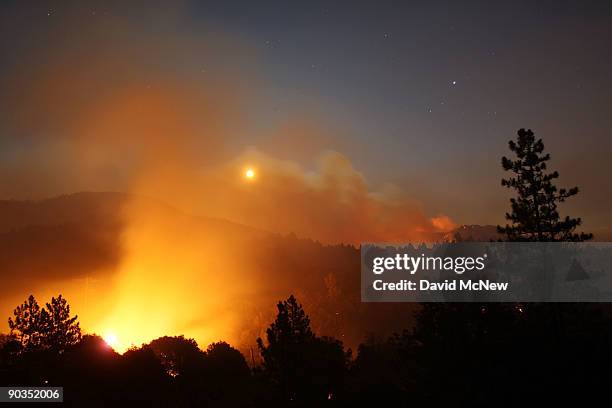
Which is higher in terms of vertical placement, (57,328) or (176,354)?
(57,328)

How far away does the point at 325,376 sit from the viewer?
115ft

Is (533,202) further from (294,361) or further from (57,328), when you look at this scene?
(57,328)

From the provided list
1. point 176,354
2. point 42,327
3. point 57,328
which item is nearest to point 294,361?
point 57,328

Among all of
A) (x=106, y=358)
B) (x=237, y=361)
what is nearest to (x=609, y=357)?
(x=106, y=358)

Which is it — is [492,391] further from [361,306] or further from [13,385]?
[361,306]

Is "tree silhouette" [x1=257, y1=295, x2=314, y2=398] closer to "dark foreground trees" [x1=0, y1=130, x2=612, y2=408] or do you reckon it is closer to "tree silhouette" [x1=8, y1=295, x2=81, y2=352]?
"dark foreground trees" [x1=0, y1=130, x2=612, y2=408]

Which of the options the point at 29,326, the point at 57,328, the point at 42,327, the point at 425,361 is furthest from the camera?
the point at 57,328

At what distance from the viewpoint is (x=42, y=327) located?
4309 centimetres

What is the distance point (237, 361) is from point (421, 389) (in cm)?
5017

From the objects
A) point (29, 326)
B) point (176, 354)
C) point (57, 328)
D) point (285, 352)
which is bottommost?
point (176, 354)

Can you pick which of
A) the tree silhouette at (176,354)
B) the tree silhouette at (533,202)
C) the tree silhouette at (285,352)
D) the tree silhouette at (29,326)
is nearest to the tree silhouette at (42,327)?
the tree silhouette at (29,326)

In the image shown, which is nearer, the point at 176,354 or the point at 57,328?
the point at 57,328

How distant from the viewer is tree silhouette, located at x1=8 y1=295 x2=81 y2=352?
139 ft

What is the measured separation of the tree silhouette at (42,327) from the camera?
4241 centimetres
